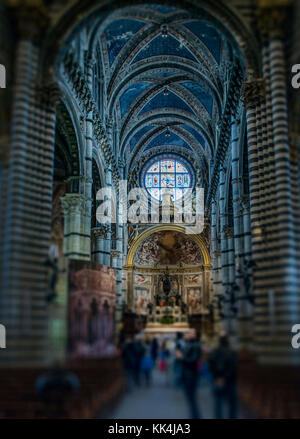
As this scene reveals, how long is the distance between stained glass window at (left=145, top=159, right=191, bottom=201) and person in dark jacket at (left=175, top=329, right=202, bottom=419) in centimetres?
3193

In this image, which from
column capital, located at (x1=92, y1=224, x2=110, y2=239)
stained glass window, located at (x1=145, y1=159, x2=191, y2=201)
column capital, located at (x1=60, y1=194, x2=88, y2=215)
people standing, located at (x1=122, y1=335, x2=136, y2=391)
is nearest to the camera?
people standing, located at (x1=122, y1=335, x2=136, y2=391)

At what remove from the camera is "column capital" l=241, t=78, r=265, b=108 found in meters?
14.0

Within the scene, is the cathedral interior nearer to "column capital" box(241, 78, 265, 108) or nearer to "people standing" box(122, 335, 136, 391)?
"column capital" box(241, 78, 265, 108)

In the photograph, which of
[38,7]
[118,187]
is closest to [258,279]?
[38,7]

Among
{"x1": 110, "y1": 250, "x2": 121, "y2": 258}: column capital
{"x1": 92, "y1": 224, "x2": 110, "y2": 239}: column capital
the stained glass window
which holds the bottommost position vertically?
{"x1": 110, "y1": 250, "x2": 121, "y2": 258}: column capital

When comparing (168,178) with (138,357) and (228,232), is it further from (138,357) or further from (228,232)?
(138,357)

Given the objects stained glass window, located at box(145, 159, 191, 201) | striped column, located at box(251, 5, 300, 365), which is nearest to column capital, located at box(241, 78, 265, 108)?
striped column, located at box(251, 5, 300, 365)

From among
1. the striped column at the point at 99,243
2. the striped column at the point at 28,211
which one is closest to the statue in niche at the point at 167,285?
the striped column at the point at 99,243

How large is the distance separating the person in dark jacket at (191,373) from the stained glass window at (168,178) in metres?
31.9

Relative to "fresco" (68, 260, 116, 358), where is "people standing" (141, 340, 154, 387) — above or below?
below

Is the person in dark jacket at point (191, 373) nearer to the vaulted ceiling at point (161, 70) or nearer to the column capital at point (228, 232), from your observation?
the column capital at point (228, 232)

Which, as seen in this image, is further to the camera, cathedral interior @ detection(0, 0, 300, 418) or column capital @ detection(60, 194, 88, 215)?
column capital @ detection(60, 194, 88, 215)

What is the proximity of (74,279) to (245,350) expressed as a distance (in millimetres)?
6519

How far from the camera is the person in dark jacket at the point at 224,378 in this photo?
904 cm
